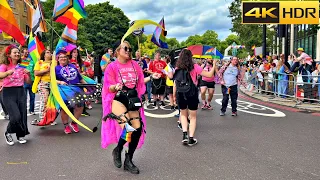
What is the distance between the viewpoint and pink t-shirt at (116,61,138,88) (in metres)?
4.59

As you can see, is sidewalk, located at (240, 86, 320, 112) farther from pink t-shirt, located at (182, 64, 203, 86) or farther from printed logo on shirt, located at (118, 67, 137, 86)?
printed logo on shirt, located at (118, 67, 137, 86)

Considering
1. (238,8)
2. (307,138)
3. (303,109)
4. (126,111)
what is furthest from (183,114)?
(238,8)

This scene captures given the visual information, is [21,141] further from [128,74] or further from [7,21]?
[128,74]

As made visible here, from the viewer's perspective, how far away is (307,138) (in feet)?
21.3

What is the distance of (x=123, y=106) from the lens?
4578 mm

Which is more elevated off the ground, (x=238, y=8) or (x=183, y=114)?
(x=238, y=8)

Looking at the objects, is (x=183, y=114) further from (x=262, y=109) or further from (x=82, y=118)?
(x=262, y=109)

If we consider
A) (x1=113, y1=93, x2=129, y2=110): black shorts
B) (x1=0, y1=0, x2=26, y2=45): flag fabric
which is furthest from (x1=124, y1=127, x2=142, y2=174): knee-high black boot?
(x1=0, y1=0, x2=26, y2=45): flag fabric

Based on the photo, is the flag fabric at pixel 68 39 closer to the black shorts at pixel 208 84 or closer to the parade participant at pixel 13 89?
the parade participant at pixel 13 89

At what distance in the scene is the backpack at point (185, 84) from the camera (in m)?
6.05

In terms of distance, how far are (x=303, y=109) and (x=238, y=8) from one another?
21.0m

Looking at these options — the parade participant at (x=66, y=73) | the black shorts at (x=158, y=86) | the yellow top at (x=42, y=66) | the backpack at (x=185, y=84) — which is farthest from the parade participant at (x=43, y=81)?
the black shorts at (x=158, y=86)

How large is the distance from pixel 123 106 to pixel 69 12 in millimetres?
4411

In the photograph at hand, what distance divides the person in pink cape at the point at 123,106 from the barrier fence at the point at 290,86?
5.80m
